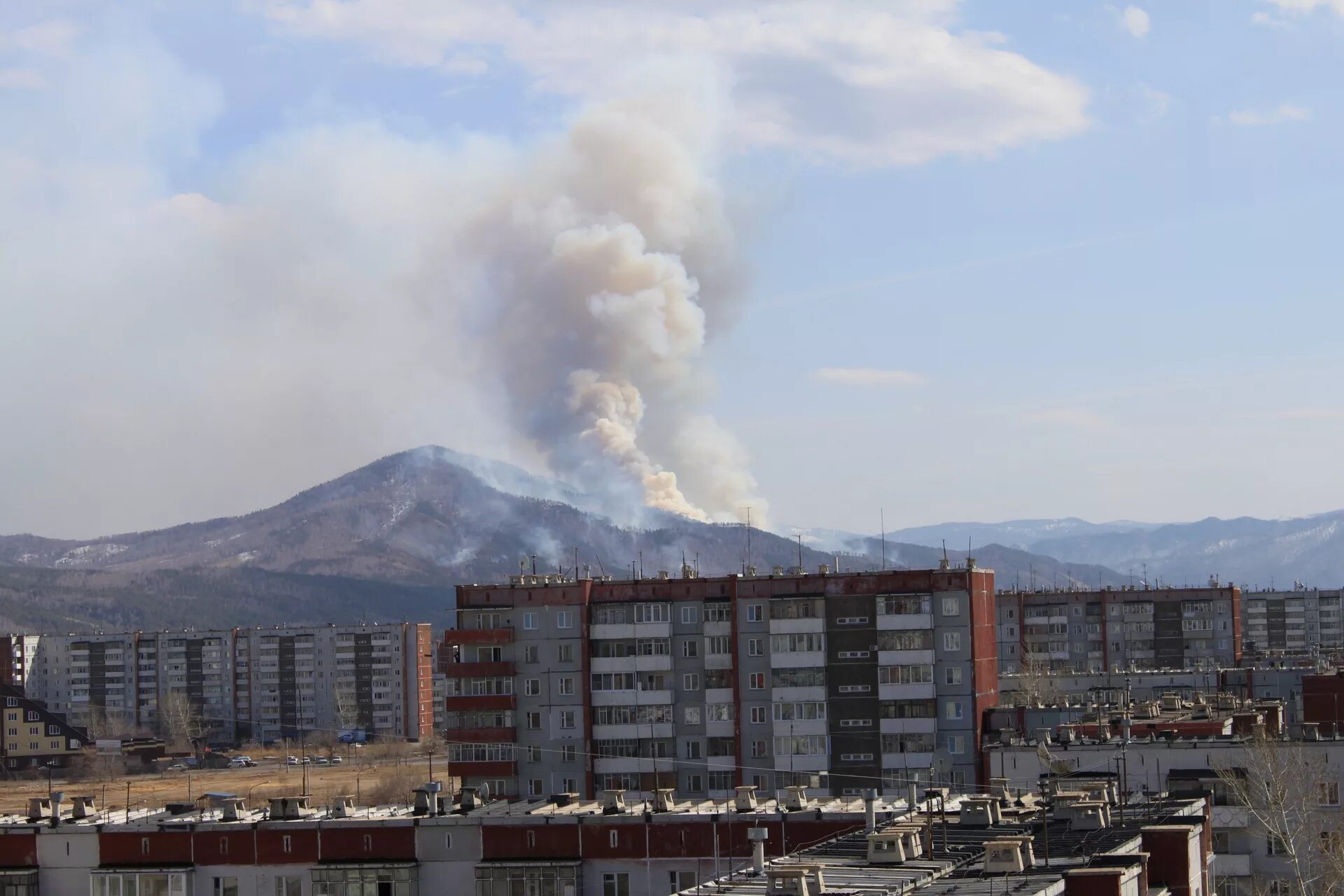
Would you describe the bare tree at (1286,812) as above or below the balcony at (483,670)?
below

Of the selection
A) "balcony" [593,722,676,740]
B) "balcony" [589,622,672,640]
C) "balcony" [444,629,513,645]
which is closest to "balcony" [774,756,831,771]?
"balcony" [593,722,676,740]

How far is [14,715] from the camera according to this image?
174 metres

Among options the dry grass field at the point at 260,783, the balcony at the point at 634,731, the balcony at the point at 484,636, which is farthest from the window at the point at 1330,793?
the dry grass field at the point at 260,783

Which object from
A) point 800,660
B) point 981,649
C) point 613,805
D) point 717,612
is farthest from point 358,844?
point 981,649

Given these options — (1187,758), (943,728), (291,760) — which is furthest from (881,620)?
(291,760)

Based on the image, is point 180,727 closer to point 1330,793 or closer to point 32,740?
point 32,740

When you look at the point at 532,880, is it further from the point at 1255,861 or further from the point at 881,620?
the point at 881,620

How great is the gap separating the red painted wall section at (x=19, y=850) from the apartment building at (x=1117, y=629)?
96381 mm

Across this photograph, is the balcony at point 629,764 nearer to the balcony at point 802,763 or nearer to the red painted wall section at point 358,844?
the balcony at point 802,763

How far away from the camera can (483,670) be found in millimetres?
87562

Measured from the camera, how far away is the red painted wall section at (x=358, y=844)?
53438 mm

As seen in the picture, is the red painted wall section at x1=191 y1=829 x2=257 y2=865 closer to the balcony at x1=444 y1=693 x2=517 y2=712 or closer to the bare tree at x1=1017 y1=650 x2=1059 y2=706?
the balcony at x1=444 y1=693 x2=517 y2=712

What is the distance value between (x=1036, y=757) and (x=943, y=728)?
16.0m

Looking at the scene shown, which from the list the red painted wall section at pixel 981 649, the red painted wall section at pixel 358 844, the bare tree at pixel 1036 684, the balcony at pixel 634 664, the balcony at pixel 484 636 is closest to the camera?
the red painted wall section at pixel 358 844
